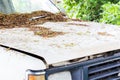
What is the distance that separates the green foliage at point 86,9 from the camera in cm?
859

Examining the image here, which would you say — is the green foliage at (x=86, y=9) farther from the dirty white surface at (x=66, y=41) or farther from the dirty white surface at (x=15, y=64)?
the dirty white surface at (x=15, y=64)

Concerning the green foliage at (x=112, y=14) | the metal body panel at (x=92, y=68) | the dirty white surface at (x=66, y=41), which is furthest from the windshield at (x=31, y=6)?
the green foliage at (x=112, y=14)

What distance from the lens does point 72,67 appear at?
2.90 m

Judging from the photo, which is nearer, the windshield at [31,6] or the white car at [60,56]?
the white car at [60,56]

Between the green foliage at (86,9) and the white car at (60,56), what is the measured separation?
496 centimetres

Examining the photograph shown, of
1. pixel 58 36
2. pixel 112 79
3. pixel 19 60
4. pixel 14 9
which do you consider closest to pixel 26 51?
pixel 19 60

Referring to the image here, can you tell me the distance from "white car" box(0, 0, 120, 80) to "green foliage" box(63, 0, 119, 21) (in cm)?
496

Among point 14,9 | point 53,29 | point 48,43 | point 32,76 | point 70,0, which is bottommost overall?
point 32,76

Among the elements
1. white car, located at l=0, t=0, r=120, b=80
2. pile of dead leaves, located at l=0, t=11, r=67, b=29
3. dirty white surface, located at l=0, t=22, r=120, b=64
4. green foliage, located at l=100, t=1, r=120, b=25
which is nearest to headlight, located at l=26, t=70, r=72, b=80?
white car, located at l=0, t=0, r=120, b=80

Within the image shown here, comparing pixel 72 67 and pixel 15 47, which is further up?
pixel 15 47

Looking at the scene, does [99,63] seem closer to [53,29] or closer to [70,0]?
[53,29]

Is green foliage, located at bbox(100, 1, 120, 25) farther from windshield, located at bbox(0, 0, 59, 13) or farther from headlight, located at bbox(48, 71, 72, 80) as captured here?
headlight, located at bbox(48, 71, 72, 80)

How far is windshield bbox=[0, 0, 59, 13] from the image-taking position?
15.0 ft

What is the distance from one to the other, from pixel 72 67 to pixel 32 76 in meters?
0.38
